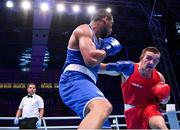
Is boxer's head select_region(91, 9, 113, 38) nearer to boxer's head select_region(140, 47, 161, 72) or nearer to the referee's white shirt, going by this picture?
boxer's head select_region(140, 47, 161, 72)

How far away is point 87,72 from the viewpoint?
2.12 meters

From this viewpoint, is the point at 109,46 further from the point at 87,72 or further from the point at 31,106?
the point at 31,106

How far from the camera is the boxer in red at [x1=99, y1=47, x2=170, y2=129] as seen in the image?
9.41 ft

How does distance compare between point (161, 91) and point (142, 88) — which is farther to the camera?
point (142, 88)

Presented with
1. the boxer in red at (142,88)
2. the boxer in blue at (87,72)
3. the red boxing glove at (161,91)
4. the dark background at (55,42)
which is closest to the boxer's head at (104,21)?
the boxer in blue at (87,72)

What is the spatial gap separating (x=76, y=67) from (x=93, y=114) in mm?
495

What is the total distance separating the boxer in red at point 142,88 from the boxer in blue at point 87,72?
2.18ft

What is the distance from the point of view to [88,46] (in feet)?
6.37

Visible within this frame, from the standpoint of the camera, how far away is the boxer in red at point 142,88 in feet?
9.41

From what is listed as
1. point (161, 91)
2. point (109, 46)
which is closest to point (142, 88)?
point (161, 91)

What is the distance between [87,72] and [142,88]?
3.12 feet

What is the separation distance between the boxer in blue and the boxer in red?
2.18ft

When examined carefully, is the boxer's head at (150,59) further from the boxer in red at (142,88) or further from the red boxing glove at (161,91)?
the red boxing glove at (161,91)

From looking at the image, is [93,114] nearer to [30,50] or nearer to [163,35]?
[163,35]
